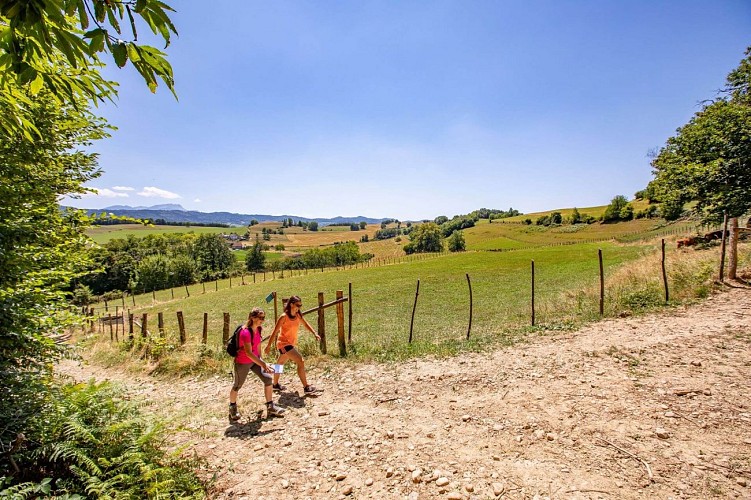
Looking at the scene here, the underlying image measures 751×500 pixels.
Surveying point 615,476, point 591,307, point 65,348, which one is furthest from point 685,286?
point 65,348

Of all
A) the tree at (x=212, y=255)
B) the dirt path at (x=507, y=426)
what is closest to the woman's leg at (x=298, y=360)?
the dirt path at (x=507, y=426)

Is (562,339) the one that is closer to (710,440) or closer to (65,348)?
(710,440)

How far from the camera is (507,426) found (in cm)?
495

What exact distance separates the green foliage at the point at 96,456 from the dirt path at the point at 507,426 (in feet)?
1.66

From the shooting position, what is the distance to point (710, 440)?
4.18 metres

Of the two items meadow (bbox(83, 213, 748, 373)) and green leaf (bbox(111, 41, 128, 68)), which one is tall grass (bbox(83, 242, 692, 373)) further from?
green leaf (bbox(111, 41, 128, 68))

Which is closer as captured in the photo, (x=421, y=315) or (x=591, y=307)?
(x=591, y=307)

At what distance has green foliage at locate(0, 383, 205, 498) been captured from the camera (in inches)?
128

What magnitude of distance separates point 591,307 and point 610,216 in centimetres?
9749

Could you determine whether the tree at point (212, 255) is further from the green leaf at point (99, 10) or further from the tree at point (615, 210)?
the tree at point (615, 210)

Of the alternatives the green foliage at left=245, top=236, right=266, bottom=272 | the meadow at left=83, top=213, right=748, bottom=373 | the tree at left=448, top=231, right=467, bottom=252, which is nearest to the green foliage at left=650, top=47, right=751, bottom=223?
the meadow at left=83, top=213, right=748, bottom=373

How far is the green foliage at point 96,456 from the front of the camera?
326 centimetres

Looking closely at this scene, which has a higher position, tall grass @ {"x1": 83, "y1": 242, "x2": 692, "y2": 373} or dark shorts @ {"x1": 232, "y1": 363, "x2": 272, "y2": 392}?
dark shorts @ {"x1": 232, "y1": 363, "x2": 272, "y2": 392}

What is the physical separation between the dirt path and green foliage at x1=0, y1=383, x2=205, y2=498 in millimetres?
507
